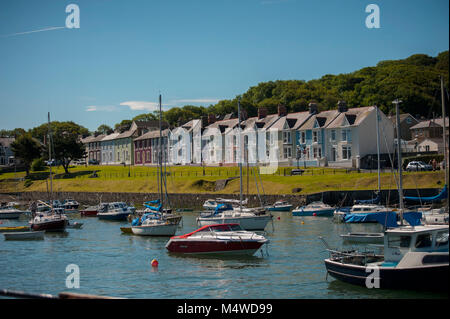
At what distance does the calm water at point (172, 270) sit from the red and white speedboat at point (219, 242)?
0.64m

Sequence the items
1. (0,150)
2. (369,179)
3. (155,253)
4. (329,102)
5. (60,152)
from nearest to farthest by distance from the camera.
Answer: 1. (155,253)
2. (369,179)
3. (60,152)
4. (329,102)
5. (0,150)

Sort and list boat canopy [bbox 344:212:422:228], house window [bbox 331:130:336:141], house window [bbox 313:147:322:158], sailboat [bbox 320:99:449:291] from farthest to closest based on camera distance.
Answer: house window [bbox 313:147:322:158] < house window [bbox 331:130:336:141] < boat canopy [bbox 344:212:422:228] < sailboat [bbox 320:99:449:291]

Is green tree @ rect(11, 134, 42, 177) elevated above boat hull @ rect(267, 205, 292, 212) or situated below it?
above

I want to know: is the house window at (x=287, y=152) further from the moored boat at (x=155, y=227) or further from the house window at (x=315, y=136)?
the moored boat at (x=155, y=227)

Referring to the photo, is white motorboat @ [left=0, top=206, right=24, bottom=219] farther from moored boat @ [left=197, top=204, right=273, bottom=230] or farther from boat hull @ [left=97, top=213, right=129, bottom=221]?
moored boat @ [left=197, top=204, right=273, bottom=230]

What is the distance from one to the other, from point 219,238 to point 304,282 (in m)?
9.67

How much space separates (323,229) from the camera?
154 ft

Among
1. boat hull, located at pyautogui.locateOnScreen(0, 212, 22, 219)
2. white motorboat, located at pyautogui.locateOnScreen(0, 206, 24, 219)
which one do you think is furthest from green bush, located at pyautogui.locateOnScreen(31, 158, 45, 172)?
boat hull, located at pyautogui.locateOnScreen(0, 212, 22, 219)

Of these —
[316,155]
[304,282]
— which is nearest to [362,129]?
[316,155]

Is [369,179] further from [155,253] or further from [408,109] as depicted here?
[408,109]

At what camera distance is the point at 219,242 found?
114ft

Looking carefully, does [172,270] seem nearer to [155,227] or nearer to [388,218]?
[388,218]

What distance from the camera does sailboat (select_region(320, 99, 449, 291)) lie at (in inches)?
872

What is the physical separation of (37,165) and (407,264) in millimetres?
127149
